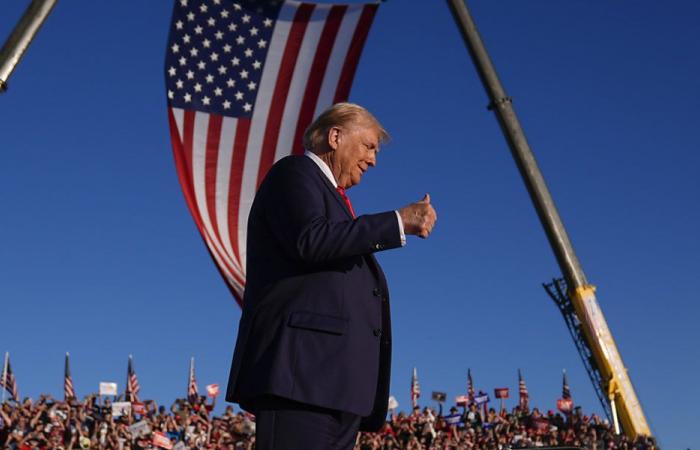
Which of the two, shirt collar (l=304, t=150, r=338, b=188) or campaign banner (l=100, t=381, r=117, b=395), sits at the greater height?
campaign banner (l=100, t=381, r=117, b=395)

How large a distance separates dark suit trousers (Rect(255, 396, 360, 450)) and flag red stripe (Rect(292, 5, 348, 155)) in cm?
1311

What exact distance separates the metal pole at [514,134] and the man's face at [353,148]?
1763 centimetres

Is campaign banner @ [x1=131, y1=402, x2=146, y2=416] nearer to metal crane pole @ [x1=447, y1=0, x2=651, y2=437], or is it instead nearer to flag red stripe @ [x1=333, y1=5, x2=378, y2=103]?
flag red stripe @ [x1=333, y1=5, x2=378, y2=103]

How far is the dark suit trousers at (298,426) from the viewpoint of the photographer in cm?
247

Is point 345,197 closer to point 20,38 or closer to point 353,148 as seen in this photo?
point 353,148

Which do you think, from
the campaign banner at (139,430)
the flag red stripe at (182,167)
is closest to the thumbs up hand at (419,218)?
the flag red stripe at (182,167)

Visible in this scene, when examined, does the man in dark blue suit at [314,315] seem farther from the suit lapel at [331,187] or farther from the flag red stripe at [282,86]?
the flag red stripe at [282,86]

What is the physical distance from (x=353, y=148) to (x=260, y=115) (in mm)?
13403

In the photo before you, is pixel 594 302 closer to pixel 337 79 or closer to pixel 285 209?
pixel 337 79

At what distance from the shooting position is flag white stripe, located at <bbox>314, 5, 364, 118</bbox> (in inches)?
629

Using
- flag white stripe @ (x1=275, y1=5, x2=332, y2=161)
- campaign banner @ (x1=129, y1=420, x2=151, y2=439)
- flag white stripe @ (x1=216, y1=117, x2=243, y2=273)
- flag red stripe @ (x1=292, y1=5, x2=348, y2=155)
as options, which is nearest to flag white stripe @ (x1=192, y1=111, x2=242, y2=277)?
flag white stripe @ (x1=216, y1=117, x2=243, y2=273)

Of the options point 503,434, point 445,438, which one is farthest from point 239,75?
point 503,434

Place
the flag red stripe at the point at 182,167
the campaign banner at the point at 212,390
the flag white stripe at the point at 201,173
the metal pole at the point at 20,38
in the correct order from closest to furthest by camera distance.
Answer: the metal pole at the point at 20,38 → the flag white stripe at the point at 201,173 → the flag red stripe at the point at 182,167 → the campaign banner at the point at 212,390

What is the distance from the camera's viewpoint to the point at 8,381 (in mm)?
33000
